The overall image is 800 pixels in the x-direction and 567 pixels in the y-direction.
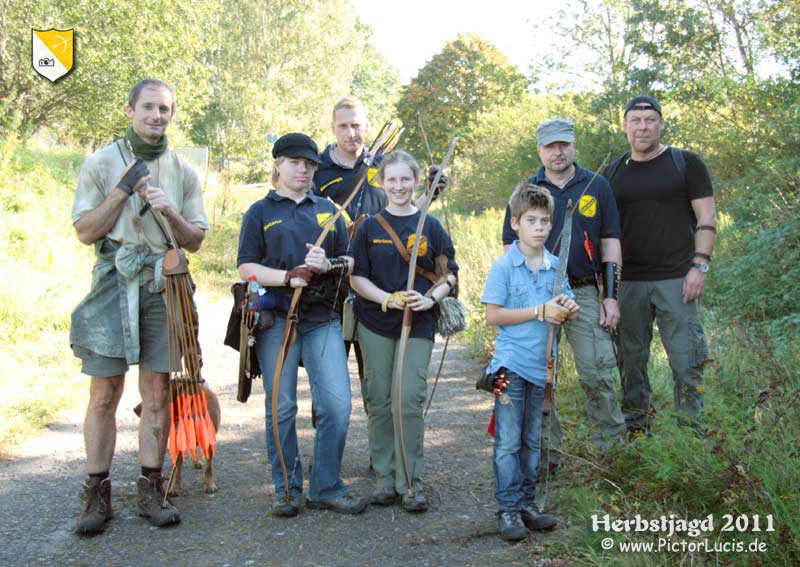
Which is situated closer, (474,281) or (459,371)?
(459,371)

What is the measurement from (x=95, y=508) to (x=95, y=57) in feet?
63.5

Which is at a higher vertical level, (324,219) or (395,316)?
(324,219)

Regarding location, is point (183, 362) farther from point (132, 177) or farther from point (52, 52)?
point (52, 52)

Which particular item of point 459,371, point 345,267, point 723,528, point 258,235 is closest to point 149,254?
point 258,235

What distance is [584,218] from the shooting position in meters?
4.92

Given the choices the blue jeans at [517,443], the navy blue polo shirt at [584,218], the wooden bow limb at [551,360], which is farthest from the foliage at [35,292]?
the navy blue polo shirt at [584,218]

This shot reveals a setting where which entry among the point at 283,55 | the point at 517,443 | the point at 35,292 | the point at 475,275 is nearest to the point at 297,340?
the point at 517,443

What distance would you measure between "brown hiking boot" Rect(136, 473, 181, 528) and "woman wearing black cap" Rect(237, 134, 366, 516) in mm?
613

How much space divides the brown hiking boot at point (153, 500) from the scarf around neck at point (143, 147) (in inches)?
70.6

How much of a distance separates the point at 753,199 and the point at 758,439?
803 centimetres

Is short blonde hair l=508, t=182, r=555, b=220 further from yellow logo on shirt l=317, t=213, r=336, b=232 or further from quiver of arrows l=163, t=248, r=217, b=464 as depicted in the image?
quiver of arrows l=163, t=248, r=217, b=464

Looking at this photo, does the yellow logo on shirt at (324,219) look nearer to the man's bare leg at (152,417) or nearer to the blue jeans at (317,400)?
the blue jeans at (317,400)

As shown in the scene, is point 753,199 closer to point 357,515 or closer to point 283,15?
point 357,515

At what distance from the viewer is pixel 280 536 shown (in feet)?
14.5
